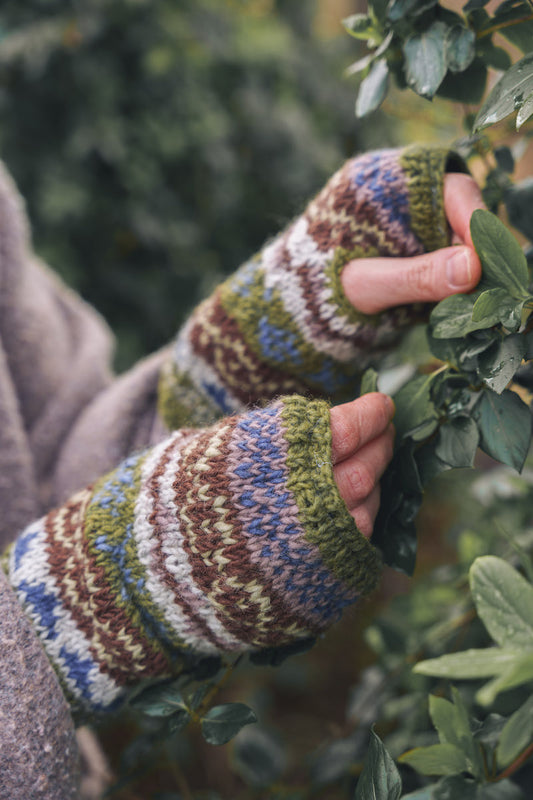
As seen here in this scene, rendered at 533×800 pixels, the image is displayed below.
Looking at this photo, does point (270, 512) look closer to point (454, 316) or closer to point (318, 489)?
point (318, 489)

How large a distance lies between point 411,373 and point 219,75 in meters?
1.03

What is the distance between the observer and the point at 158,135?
127 centimetres

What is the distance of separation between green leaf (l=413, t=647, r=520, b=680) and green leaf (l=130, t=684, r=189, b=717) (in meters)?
0.27

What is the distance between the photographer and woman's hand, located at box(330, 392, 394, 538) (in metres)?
0.43

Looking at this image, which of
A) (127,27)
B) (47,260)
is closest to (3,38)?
(127,27)

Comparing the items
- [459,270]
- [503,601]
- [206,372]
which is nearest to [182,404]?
[206,372]

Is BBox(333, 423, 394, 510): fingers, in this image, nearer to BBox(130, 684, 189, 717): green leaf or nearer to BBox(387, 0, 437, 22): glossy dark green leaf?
BBox(130, 684, 189, 717): green leaf

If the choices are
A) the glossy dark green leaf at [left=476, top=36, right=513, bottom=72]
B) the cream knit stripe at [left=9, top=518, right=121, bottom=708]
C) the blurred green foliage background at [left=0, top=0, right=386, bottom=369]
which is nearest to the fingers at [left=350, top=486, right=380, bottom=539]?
the cream knit stripe at [left=9, top=518, right=121, bottom=708]

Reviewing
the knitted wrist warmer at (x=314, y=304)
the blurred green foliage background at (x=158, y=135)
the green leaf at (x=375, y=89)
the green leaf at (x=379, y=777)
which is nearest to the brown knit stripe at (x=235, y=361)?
the knitted wrist warmer at (x=314, y=304)

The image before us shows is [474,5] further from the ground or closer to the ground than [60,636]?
further from the ground

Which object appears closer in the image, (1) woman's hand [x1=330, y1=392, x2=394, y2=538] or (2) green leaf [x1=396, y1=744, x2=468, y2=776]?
(2) green leaf [x1=396, y1=744, x2=468, y2=776]

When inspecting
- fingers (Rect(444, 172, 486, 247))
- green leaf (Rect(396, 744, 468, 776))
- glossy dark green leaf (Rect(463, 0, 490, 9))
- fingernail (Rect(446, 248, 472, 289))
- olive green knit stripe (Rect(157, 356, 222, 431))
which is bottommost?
green leaf (Rect(396, 744, 468, 776))

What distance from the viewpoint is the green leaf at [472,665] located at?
23cm

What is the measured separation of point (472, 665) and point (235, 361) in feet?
1.48
